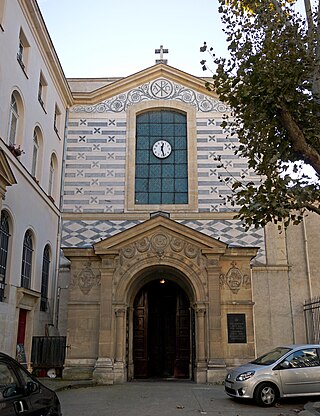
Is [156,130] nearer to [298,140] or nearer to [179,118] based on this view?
[179,118]

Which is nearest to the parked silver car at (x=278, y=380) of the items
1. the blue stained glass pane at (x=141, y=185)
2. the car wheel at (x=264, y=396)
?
the car wheel at (x=264, y=396)

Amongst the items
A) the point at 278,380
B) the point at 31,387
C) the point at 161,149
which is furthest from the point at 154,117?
the point at 31,387

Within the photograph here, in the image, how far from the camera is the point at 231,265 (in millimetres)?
17469

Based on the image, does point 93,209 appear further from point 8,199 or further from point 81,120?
point 8,199

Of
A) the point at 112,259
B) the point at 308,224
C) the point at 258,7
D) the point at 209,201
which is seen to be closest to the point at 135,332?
the point at 112,259

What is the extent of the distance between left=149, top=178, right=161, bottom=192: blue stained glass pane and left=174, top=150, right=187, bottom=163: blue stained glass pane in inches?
52.4

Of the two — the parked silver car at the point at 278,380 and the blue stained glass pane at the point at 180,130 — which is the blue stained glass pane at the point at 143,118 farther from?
the parked silver car at the point at 278,380

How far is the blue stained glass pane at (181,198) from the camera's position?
2120 centimetres

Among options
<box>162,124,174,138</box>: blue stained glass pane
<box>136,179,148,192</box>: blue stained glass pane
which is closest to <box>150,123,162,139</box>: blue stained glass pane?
<box>162,124,174,138</box>: blue stained glass pane

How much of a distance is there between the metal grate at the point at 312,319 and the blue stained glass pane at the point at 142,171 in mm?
8991

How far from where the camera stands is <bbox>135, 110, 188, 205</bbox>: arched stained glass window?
2141 centimetres

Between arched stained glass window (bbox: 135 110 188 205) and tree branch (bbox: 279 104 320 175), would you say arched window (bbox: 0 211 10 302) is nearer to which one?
arched stained glass window (bbox: 135 110 188 205)

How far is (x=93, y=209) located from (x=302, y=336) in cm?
1037

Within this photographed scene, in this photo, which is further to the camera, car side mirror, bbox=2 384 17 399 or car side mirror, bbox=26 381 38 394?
car side mirror, bbox=26 381 38 394
